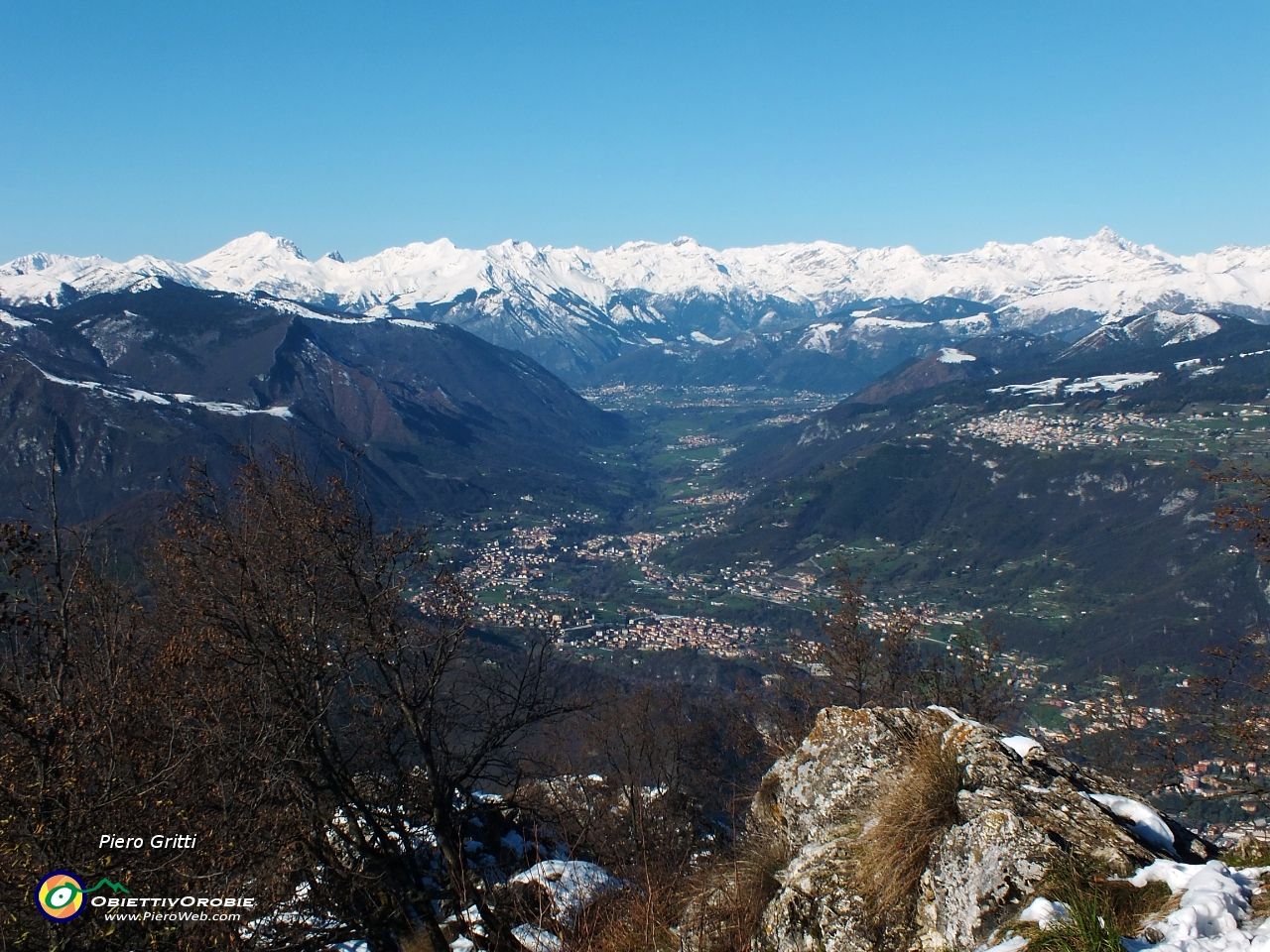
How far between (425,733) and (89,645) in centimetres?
584

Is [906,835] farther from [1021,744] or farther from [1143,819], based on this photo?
[1021,744]

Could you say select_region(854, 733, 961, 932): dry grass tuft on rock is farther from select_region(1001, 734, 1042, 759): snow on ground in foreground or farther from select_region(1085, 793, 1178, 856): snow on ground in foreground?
select_region(1085, 793, 1178, 856): snow on ground in foreground

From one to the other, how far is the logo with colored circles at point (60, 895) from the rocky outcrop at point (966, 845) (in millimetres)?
6588

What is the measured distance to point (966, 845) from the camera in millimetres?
6594

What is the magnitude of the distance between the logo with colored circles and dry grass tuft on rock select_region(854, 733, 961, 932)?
7.50 meters

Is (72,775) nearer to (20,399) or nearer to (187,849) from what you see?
(187,849)

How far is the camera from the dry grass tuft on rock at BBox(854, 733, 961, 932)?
6.82 m

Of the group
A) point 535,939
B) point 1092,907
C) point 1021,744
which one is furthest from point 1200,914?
point 535,939

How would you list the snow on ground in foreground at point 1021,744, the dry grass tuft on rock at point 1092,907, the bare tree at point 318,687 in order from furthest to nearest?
the bare tree at point 318,687 < the snow on ground in foreground at point 1021,744 < the dry grass tuft on rock at point 1092,907

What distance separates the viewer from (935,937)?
251 inches

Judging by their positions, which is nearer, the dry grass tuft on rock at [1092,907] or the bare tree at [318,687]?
the dry grass tuft on rock at [1092,907]

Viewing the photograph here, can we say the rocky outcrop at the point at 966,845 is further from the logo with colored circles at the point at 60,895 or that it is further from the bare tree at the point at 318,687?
the logo with colored circles at the point at 60,895

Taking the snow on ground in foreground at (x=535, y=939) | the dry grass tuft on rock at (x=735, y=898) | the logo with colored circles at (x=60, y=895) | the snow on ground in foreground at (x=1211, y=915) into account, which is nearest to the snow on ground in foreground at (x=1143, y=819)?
the snow on ground in foreground at (x=1211, y=915)

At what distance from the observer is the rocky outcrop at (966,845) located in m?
6.25
